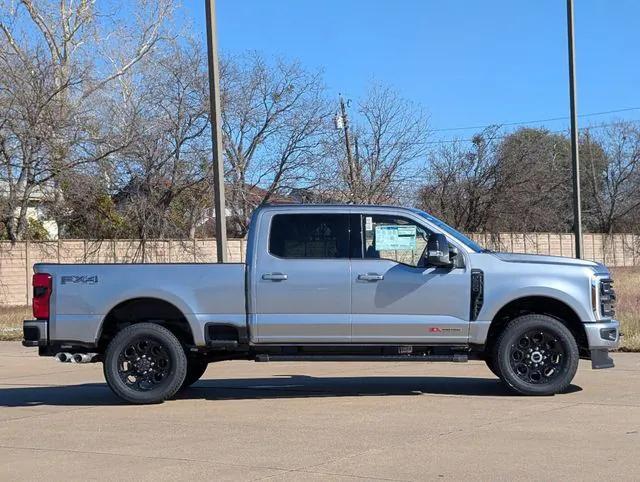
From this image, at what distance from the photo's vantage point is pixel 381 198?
32062 mm

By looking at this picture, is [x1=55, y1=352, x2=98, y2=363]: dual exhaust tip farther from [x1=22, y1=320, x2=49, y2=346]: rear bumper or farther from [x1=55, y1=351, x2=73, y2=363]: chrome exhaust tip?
[x1=22, y1=320, x2=49, y2=346]: rear bumper

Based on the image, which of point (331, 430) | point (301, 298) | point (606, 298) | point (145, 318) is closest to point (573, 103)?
point (606, 298)

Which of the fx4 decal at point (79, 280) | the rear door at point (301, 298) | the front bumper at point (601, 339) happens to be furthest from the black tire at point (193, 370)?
the front bumper at point (601, 339)

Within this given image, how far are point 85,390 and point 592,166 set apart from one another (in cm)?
4737

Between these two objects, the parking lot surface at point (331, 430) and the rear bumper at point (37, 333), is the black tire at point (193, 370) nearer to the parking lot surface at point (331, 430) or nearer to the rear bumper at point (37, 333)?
the parking lot surface at point (331, 430)

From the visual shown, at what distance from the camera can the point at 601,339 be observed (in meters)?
9.70

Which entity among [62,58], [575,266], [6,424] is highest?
[62,58]

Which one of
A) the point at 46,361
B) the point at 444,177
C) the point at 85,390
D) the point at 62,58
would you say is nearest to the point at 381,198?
the point at 444,177

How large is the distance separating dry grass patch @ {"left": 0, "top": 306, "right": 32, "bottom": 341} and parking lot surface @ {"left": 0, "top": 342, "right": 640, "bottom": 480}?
7.70 metres

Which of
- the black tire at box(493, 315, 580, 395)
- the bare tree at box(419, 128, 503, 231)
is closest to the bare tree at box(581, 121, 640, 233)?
the bare tree at box(419, 128, 503, 231)

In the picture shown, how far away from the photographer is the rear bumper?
988 cm

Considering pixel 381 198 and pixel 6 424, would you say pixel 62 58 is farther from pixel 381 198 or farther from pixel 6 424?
pixel 6 424

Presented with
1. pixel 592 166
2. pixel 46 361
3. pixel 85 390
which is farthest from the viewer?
pixel 592 166

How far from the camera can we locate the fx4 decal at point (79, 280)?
9.89 metres
